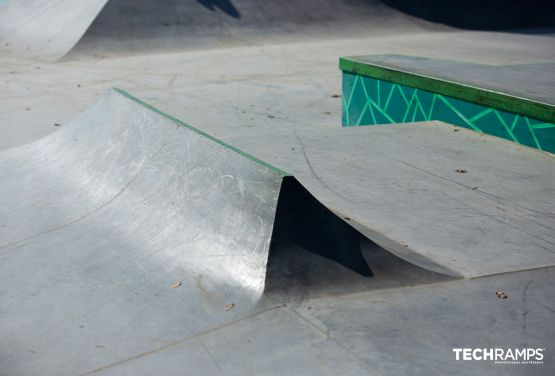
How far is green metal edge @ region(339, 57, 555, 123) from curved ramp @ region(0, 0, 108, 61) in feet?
24.6

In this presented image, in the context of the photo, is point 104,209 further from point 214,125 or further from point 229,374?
point 214,125

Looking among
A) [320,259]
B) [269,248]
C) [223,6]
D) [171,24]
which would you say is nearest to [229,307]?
[269,248]

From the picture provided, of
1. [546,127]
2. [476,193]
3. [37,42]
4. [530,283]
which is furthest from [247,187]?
[37,42]

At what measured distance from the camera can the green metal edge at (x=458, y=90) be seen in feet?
16.4

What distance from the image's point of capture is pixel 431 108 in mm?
6457

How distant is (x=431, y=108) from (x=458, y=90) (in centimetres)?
60

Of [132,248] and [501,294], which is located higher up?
[501,294]

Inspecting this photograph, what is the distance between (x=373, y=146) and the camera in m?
5.51

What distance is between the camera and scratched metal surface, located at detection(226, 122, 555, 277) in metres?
3.46

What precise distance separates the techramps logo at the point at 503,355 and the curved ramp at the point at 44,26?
1161 centimetres

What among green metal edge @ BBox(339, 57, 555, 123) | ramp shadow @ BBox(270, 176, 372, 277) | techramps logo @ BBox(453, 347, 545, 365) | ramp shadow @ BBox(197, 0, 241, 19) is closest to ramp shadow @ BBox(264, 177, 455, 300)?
ramp shadow @ BBox(270, 176, 372, 277)

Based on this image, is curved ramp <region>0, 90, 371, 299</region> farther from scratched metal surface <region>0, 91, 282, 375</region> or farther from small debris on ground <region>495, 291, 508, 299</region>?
small debris on ground <region>495, 291, 508, 299</region>

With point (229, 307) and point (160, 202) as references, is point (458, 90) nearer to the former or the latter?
point (160, 202)

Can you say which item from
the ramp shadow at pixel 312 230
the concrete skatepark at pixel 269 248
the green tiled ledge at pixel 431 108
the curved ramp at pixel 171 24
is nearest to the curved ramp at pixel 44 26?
the curved ramp at pixel 171 24
